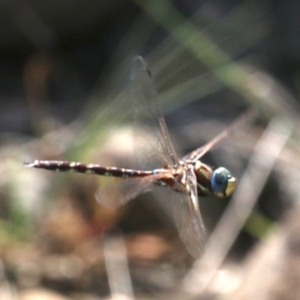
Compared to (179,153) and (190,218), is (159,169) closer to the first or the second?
(190,218)

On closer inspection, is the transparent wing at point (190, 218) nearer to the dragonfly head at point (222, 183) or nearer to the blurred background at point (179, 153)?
the dragonfly head at point (222, 183)

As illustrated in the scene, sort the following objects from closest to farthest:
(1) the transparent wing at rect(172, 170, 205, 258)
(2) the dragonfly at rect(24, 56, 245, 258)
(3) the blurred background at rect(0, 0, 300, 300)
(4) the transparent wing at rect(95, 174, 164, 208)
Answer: (1) the transparent wing at rect(172, 170, 205, 258)
(2) the dragonfly at rect(24, 56, 245, 258)
(4) the transparent wing at rect(95, 174, 164, 208)
(3) the blurred background at rect(0, 0, 300, 300)

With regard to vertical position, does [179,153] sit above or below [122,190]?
above

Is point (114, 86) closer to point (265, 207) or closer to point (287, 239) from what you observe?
point (265, 207)

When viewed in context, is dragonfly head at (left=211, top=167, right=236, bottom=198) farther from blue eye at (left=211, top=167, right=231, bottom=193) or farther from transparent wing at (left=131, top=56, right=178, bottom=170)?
transparent wing at (left=131, top=56, right=178, bottom=170)

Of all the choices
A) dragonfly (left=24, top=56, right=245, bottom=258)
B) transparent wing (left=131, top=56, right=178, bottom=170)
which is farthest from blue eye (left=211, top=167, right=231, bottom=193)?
transparent wing (left=131, top=56, right=178, bottom=170)

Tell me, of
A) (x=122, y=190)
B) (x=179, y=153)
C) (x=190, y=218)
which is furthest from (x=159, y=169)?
(x=179, y=153)

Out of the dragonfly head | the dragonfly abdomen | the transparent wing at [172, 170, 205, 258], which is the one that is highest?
the dragonfly abdomen
